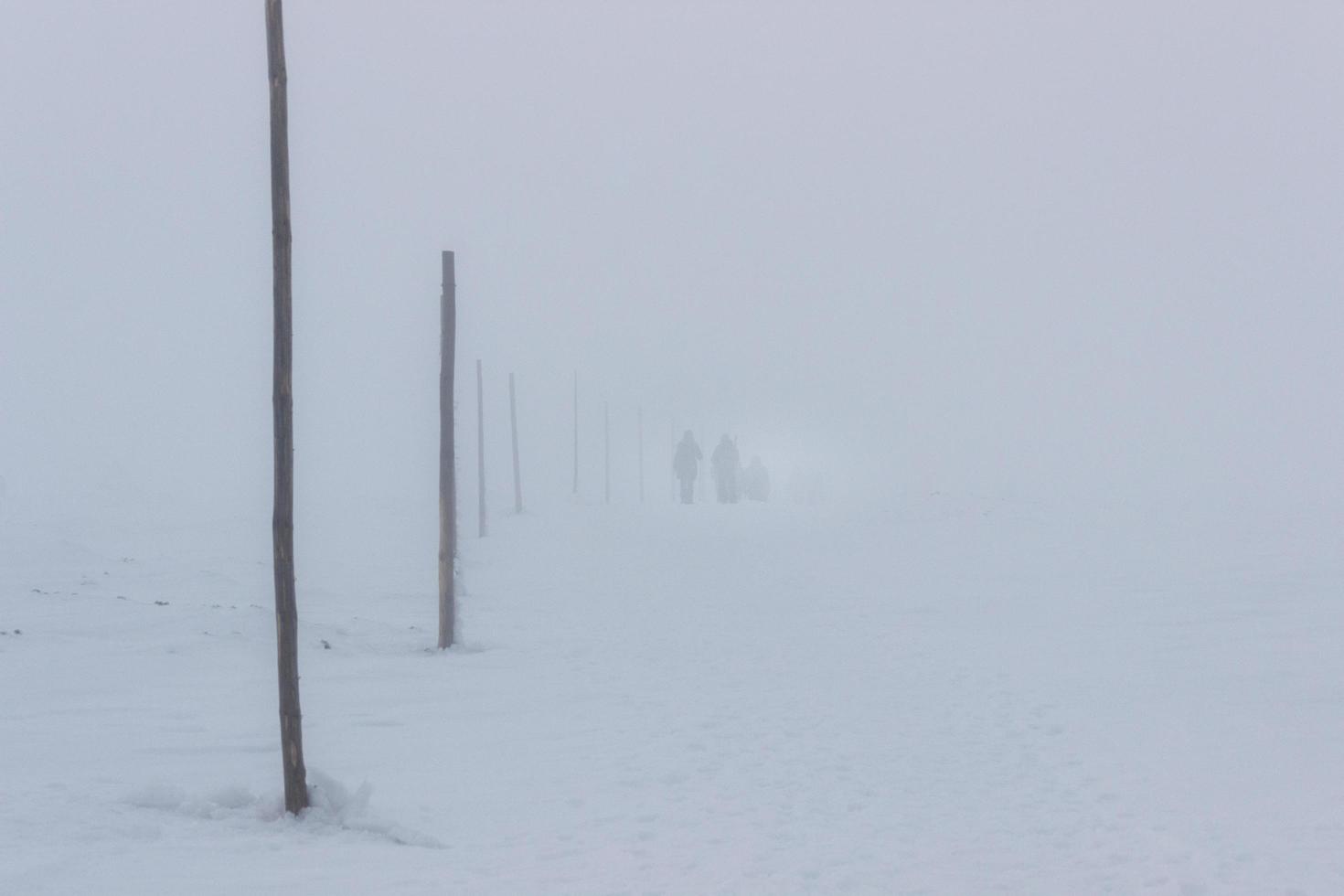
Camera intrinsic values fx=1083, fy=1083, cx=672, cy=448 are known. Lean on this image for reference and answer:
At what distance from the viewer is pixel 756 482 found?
5028 cm

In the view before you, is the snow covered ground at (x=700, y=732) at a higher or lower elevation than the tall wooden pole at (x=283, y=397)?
lower

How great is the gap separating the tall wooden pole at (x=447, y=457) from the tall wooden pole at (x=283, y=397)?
5931 millimetres

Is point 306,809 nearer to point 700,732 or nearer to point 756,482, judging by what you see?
point 700,732

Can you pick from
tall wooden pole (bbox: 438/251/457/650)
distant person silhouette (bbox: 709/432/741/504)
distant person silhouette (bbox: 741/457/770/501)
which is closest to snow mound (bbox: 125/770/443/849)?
tall wooden pole (bbox: 438/251/457/650)

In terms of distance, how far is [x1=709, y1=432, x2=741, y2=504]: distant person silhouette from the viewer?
4075cm

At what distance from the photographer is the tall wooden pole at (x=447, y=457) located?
12.7 meters

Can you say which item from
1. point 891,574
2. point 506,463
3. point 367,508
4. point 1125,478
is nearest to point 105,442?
point 506,463

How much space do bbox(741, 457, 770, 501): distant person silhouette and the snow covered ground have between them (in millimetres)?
30983

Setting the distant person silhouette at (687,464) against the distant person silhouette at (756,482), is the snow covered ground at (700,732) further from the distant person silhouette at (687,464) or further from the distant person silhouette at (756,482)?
the distant person silhouette at (756,482)

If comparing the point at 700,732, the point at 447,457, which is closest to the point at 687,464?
the point at 447,457

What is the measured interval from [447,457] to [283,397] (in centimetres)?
637

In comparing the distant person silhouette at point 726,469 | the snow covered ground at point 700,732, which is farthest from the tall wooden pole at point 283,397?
the distant person silhouette at point 726,469

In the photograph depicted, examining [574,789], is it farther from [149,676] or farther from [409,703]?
[149,676]

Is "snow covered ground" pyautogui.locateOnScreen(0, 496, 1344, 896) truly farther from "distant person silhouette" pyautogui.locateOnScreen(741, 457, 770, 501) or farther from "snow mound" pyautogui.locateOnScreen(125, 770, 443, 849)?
"distant person silhouette" pyautogui.locateOnScreen(741, 457, 770, 501)
